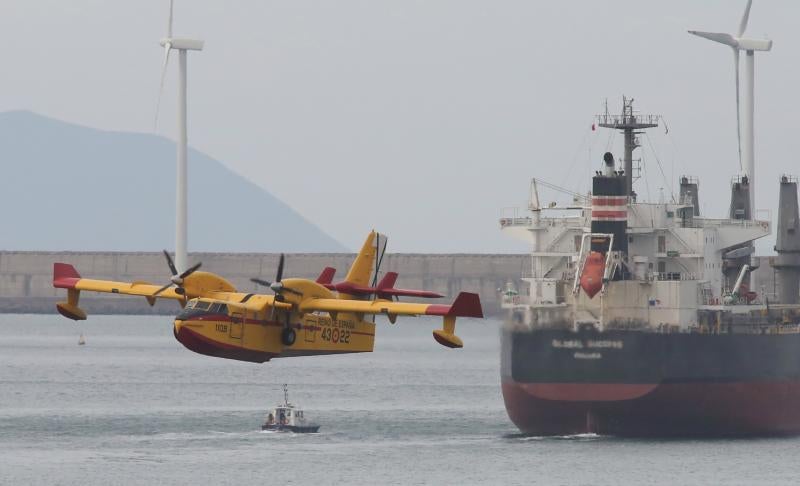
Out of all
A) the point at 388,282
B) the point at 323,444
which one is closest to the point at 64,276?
the point at 388,282

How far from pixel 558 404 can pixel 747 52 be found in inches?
1936

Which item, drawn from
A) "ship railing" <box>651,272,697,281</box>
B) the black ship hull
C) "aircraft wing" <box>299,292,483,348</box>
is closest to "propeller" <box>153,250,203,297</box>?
"aircraft wing" <box>299,292,483,348</box>

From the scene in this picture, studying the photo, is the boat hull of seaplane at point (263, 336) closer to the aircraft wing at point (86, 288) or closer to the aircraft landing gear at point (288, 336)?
the aircraft landing gear at point (288, 336)

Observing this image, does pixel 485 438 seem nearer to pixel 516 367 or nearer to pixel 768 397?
pixel 516 367

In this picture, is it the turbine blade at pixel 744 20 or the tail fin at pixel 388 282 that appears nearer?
the tail fin at pixel 388 282

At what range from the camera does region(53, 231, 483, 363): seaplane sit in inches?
2165

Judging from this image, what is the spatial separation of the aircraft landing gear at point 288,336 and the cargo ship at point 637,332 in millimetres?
22812

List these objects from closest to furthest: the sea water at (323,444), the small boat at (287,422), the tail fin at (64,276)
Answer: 1. the tail fin at (64,276)
2. the sea water at (323,444)
3. the small boat at (287,422)

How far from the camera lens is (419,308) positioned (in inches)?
2172

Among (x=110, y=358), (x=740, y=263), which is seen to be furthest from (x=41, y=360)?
(x=740, y=263)

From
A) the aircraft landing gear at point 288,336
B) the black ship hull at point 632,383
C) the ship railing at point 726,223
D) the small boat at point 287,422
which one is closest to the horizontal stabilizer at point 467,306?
the aircraft landing gear at point 288,336

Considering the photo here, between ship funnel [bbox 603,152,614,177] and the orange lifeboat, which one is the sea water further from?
ship funnel [bbox 603,152,614,177]

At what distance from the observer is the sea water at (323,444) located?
71.9 meters

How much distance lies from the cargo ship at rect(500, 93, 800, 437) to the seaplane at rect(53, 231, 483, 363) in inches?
691
